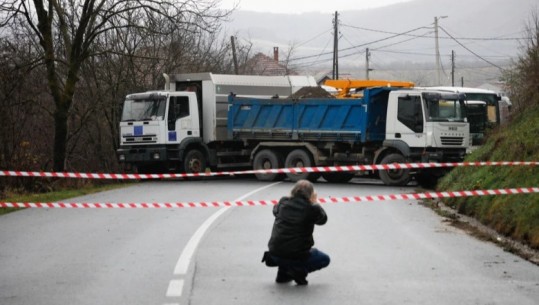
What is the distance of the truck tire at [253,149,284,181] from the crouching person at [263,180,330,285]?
1988 centimetres

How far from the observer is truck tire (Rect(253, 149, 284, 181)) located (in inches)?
1143

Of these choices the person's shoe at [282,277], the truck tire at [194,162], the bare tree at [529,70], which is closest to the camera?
the person's shoe at [282,277]

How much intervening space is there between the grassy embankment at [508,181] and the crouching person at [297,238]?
4018 millimetres

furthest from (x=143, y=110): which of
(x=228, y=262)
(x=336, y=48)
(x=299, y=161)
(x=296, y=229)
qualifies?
(x=336, y=48)

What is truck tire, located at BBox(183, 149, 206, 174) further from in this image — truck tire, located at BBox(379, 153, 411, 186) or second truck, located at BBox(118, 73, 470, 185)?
truck tire, located at BBox(379, 153, 411, 186)

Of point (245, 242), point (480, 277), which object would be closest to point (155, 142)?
point (245, 242)

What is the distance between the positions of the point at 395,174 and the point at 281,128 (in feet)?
14.8

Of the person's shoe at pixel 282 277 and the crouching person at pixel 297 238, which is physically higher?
the crouching person at pixel 297 238

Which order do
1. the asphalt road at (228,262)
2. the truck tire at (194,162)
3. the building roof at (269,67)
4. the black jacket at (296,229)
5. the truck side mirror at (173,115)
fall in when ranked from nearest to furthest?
the asphalt road at (228,262), the black jacket at (296,229), the truck side mirror at (173,115), the truck tire at (194,162), the building roof at (269,67)

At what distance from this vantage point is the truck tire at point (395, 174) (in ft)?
85.4

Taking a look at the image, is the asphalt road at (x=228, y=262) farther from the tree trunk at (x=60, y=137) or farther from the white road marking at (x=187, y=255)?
the tree trunk at (x=60, y=137)

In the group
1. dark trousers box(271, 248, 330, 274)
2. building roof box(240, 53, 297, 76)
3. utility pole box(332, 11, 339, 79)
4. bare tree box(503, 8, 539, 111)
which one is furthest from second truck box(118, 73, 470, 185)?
building roof box(240, 53, 297, 76)

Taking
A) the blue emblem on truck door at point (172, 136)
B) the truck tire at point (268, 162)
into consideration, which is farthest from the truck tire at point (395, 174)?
the blue emblem on truck door at point (172, 136)

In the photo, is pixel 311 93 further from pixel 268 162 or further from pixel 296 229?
pixel 296 229
